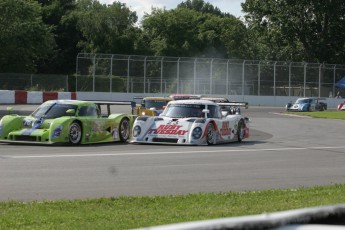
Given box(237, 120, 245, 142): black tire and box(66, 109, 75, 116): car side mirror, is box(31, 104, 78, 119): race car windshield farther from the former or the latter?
box(237, 120, 245, 142): black tire

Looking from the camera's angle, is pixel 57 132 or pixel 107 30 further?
pixel 107 30

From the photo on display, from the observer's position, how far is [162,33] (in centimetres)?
10306

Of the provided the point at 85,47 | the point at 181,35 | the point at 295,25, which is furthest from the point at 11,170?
the point at 181,35

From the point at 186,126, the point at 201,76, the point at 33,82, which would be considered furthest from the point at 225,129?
the point at 201,76

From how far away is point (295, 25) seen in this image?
74.1m

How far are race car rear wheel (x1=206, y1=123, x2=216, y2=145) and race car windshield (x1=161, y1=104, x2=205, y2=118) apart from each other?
0.71 metres

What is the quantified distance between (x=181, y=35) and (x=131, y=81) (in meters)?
48.8

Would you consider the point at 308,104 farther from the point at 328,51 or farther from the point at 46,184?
the point at 46,184

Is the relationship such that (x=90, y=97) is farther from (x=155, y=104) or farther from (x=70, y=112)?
(x=70, y=112)

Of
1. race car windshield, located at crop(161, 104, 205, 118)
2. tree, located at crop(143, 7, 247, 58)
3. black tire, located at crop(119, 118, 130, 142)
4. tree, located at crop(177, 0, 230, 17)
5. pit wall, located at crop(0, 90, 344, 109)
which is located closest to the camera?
race car windshield, located at crop(161, 104, 205, 118)

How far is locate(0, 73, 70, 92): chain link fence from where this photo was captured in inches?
1998

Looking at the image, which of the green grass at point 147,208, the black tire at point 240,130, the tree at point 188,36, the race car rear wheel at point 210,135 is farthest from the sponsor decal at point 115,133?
the tree at point 188,36

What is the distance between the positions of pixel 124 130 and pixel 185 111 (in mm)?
1860

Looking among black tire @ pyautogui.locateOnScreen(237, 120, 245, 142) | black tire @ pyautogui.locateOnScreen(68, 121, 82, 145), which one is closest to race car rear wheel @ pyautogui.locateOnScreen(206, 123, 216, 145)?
black tire @ pyautogui.locateOnScreen(237, 120, 245, 142)
